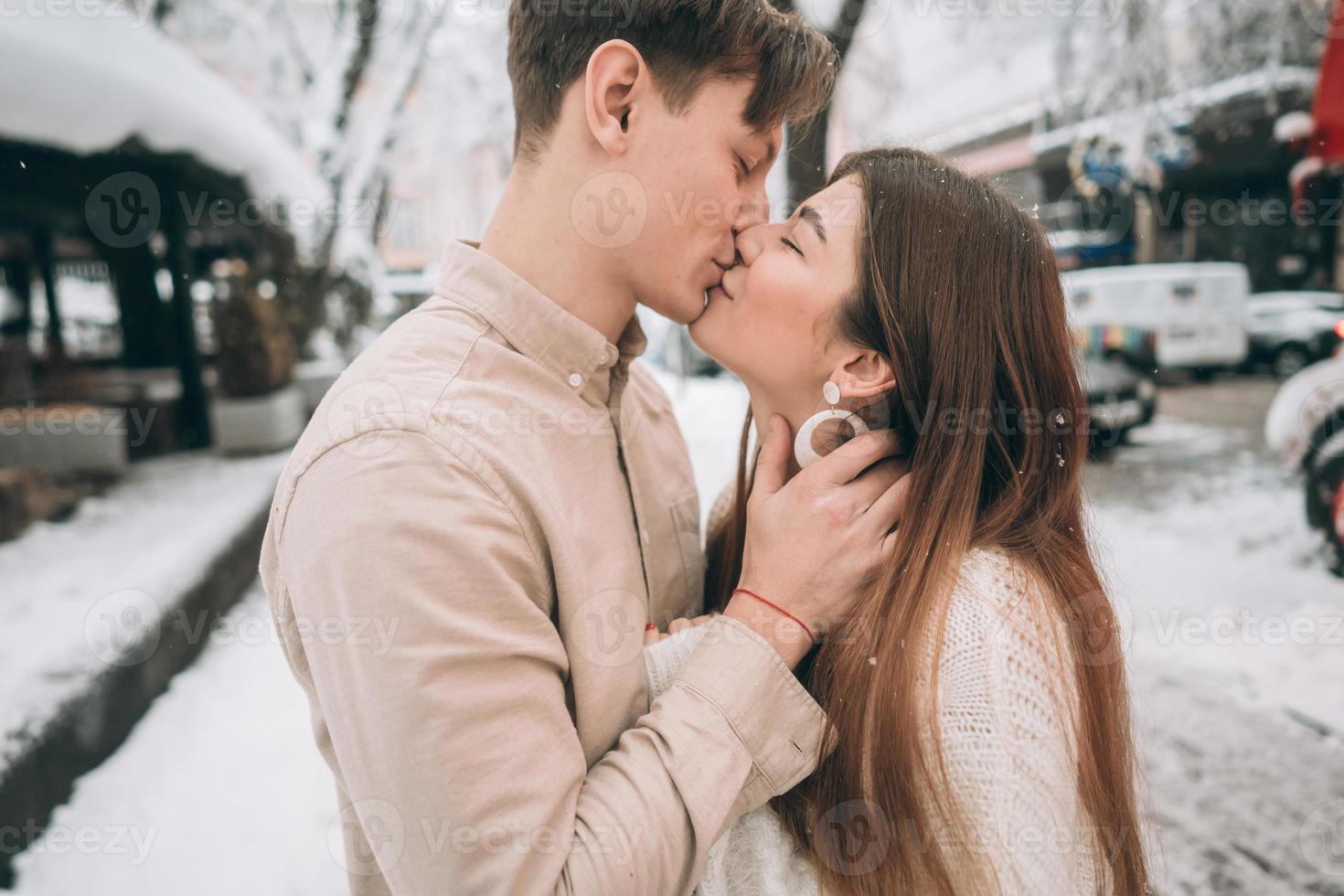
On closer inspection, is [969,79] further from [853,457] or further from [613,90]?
[853,457]

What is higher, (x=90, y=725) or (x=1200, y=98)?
(x=1200, y=98)

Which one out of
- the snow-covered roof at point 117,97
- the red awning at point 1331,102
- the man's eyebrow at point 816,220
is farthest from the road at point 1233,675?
the snow-covered roof at point 117,97

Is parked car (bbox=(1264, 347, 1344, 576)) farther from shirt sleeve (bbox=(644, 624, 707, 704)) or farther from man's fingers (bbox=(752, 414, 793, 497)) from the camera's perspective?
shirt sleeve (bbox=(644, 624, 707, 704))

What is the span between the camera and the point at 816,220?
66.9 inches

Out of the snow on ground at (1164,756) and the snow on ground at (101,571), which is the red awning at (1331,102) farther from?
the snow on ground at (101,571)

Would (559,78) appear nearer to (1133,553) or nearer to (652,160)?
(652,160)

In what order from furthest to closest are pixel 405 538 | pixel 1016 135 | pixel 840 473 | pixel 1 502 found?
1. pixel 1016 135
2. pixel 1 502
3. pixel 840 473
4. pixel 405 538

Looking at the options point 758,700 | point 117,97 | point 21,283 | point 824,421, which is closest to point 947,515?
point 824,421

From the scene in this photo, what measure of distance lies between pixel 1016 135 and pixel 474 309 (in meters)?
19.4

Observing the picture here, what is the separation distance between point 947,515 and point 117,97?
582cm

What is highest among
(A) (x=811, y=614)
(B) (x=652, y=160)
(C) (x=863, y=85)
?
(C) (x=863, y=85)

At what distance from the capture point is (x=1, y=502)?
500cm

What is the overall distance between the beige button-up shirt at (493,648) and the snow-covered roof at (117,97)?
14.0 feet

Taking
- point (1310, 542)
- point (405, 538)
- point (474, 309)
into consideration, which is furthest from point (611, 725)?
point (1310, 542)
